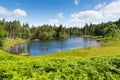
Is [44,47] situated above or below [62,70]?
below

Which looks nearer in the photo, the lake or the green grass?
the green grass

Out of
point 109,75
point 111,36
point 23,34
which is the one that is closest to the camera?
point 109,75

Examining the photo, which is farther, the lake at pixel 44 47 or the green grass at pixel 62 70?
the lake at pixel 44 47

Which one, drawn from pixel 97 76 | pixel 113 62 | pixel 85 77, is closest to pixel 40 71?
pixel 85 77

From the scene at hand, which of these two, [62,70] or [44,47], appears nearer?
[62,70]

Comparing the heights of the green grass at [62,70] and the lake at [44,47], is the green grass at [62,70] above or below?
above

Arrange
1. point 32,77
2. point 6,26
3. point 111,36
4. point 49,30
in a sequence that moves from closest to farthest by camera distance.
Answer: point 32,77 < point 111,36 < point 6,26 < point 49,30

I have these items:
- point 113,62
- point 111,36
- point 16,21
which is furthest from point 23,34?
point 113,62

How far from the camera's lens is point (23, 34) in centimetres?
17375

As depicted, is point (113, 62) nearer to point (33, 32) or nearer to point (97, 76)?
point (97, 76)

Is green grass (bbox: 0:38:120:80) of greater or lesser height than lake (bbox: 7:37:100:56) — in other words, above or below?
above

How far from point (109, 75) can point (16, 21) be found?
161m

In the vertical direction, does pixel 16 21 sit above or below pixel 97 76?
above

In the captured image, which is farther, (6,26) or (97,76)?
(6,26)
